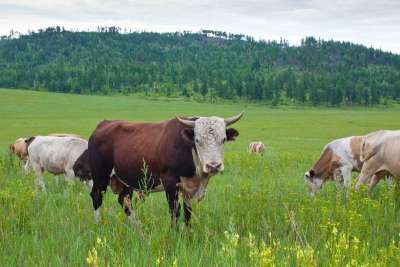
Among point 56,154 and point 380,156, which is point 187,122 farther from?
point 56,154

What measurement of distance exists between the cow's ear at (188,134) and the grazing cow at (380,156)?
17.0 feet

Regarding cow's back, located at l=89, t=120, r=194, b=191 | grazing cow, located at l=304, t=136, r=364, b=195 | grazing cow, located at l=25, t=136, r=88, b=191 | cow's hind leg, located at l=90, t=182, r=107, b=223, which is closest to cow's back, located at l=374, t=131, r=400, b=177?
grazing cow, located at l=304, t=136, r=364, b=195

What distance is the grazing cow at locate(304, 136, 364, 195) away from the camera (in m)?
14.2

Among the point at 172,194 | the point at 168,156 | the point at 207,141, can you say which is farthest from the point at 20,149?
the point at 207,141

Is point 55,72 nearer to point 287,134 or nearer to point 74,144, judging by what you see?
point 287,134

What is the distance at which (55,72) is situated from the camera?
166500 millimetres

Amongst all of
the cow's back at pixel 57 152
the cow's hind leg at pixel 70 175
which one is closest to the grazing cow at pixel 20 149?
the cow's back at pixel 57 152

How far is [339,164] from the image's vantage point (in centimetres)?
1438

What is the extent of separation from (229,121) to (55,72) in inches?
6600

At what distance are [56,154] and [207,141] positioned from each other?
839cm

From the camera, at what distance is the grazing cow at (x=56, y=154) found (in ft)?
45.9

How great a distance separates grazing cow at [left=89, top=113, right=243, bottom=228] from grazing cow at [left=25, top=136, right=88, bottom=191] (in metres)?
5.25

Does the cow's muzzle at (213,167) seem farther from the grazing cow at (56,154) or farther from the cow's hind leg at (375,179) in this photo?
the grazing cow at (56,154)

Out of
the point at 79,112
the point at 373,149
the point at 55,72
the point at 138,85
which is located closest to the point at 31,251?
the point at 373,149
